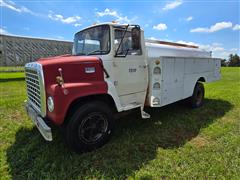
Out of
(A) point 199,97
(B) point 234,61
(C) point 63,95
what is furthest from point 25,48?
(B) point 234,61

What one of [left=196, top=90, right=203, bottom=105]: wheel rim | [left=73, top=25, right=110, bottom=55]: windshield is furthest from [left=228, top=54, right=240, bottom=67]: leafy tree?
[left=73, top=25, right=110, bottom=55]: windshield

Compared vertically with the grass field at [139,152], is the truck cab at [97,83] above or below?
above

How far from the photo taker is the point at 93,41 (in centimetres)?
381

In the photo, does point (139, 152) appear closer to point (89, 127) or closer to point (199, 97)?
point (89, 127)

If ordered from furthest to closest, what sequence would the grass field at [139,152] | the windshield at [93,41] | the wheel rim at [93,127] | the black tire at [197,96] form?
1. the black tire at [197,96]
2. the windshield at [93,41]
3. the wheel rim at [93,127]
4. the grass field at [139,152]

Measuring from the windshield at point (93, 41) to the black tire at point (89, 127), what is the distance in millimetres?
1075

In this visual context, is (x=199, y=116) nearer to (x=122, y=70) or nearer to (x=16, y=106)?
(x=122, y=70)

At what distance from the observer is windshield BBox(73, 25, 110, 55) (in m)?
3.58

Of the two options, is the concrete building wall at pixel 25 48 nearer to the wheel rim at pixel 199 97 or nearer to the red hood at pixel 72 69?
the wheel rim at pixel 199 97

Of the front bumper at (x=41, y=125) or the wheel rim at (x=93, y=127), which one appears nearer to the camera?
the front bumper at (x=41, y=125)

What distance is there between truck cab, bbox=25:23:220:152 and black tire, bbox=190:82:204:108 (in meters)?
1.50

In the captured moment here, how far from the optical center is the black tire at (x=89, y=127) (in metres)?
3.18

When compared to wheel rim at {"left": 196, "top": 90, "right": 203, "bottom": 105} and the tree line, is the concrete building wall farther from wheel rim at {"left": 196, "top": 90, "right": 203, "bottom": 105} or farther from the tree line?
the tree line

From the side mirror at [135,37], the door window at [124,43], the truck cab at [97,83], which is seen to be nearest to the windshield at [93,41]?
the truck cab at [97,83]
